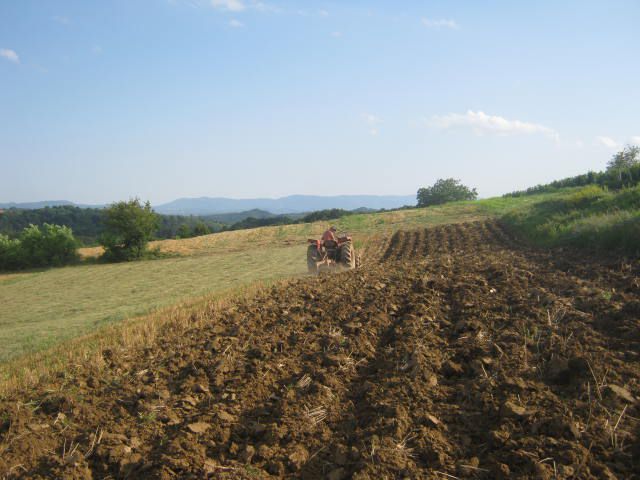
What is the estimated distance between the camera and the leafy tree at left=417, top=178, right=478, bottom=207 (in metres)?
84.8

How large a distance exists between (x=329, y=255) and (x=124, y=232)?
2455cm

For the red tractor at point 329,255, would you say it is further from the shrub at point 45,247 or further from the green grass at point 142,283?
the shrub at point 45,247

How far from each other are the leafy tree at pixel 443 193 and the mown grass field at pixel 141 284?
1762 inches

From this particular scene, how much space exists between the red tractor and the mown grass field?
150 cm

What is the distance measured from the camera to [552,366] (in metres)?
4.84

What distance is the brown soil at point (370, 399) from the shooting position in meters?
3.62

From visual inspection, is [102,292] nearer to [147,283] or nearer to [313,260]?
[147,283]

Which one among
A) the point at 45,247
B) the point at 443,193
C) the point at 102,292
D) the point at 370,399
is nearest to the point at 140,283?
the point at 102,292

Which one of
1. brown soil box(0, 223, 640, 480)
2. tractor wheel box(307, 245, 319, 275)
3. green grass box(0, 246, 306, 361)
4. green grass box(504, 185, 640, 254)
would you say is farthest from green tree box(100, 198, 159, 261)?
brown soil box(0, 223, 640, 480)

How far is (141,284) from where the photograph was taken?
20266 mm

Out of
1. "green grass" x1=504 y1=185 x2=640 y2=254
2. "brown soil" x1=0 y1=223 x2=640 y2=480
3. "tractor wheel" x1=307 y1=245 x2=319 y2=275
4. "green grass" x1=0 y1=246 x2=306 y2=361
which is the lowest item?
"green grass" x1=0 y1=246 x2=306 y2=361

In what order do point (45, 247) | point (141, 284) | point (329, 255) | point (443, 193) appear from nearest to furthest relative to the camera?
1. point (329, 255)
2. point (141, 284)
3. point (45, 247)
4. point (443, 193)

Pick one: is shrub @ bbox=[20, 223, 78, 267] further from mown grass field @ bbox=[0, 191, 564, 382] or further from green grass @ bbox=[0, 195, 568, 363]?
green grass @ bbox=[0, 195, 568, 363]

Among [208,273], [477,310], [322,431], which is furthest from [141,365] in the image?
[208,273]
